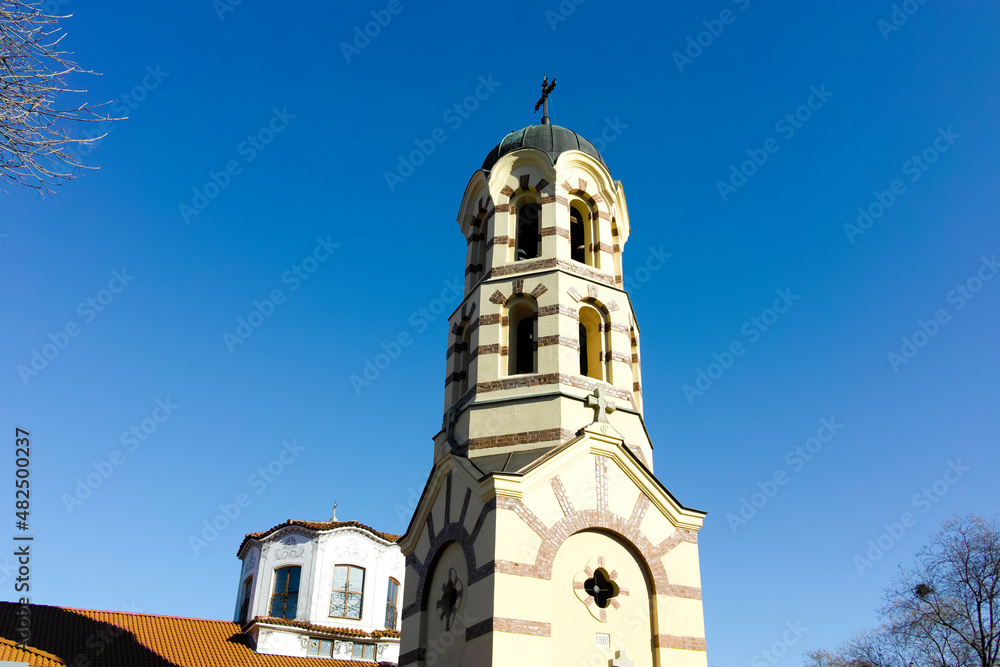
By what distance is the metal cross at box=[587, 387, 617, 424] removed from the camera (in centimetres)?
1524

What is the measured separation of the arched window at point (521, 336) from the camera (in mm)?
16781

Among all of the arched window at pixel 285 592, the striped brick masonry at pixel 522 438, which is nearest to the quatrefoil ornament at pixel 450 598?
the striped brick masonry at pixel 522 438

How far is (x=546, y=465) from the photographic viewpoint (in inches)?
555

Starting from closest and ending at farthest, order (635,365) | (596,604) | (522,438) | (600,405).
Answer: (596,604)
(522,438)
(600,405)
(635,365)

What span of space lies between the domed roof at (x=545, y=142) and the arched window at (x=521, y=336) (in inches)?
148

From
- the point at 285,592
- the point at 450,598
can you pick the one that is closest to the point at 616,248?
the point at 450,598

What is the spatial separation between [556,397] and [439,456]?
9.86ft

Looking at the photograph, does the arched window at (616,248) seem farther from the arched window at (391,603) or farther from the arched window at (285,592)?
the arched window at (285,592)

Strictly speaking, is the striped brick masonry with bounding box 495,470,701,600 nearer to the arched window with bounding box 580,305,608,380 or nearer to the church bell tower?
the church bell tower

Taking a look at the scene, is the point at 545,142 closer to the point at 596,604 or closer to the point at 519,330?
the point at 519,330

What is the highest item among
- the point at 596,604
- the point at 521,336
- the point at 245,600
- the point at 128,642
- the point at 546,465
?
the point at 521,336

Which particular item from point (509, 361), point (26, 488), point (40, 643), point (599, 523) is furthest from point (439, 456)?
point (40, 643)

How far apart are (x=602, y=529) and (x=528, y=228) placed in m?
7.87

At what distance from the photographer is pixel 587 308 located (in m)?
17.3
